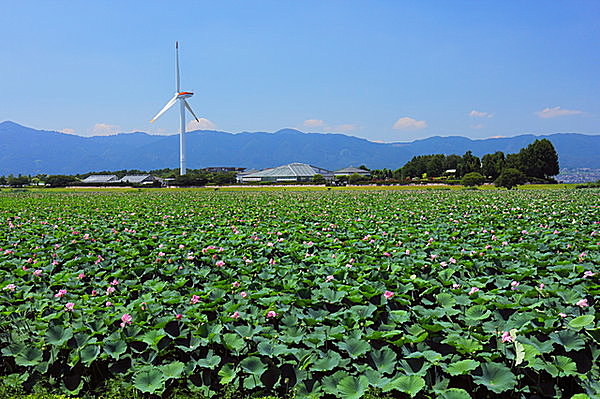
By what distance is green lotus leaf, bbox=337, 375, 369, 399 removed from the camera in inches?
139

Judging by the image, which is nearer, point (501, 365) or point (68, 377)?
point (501, 365)

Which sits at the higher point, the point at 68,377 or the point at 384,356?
the point at 384,356

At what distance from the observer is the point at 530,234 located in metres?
10.5

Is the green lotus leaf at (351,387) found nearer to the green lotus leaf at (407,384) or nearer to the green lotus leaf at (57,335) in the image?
the green lotus leaf at (407,384)

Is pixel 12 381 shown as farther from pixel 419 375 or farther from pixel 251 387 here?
pixel 419 375

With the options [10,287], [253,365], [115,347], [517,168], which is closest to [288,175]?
[517,168]

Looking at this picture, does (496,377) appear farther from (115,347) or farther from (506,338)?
(115,347)

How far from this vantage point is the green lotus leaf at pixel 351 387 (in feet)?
11.6

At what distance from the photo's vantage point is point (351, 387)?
141 inches

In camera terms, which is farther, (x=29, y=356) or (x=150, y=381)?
(x=29, y=356)

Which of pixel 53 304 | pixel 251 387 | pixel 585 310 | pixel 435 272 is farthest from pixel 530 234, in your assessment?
pixel 53 304

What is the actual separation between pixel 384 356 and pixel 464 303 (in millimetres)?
1541

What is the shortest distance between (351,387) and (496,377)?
1.26 m

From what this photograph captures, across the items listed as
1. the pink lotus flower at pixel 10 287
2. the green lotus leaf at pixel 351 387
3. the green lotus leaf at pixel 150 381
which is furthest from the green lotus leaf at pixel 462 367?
the pink lotus flower at pixel 10 287
